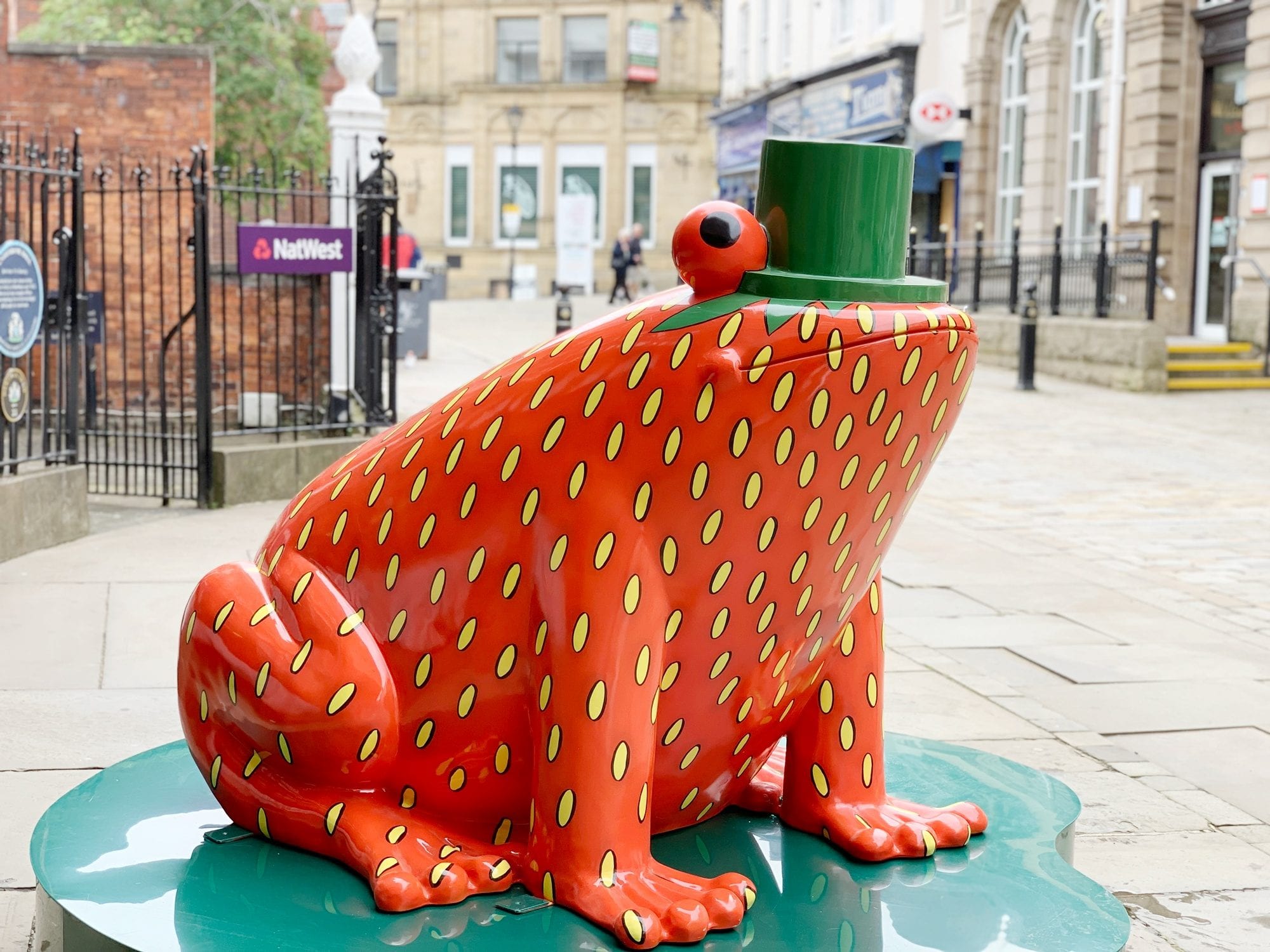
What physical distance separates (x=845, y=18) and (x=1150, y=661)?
1124 inches

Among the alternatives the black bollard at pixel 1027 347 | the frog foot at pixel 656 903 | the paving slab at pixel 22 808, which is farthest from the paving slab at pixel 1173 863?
the black bollard at pixel 1027 347

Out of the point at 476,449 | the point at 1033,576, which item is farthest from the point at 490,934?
the point at 1033,576

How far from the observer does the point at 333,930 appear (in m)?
2.35

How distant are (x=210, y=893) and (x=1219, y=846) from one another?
8.79 feet

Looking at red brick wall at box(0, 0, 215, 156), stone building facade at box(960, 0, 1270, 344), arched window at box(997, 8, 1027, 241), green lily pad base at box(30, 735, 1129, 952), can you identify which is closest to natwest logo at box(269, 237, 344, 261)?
red brick wall at box(0, 0, 215, 156)

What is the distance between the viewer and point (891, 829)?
9.17 ft

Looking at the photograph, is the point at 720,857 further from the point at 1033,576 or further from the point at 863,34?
the point at 863,34

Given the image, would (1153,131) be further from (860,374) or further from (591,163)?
(591,163)

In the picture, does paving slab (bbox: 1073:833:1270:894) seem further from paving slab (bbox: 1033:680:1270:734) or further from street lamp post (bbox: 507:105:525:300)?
street lamp post (bbox: 507:105:525:300)

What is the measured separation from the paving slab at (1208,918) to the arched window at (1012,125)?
22904 millimetres

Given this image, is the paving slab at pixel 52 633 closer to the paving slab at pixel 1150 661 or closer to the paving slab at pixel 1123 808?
the paving slab at pixel 1123 808

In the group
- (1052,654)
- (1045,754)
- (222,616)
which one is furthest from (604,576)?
(1052,654)

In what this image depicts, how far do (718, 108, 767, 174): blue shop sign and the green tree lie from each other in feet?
70.2

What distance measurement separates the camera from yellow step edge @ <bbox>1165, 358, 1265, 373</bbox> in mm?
18781
